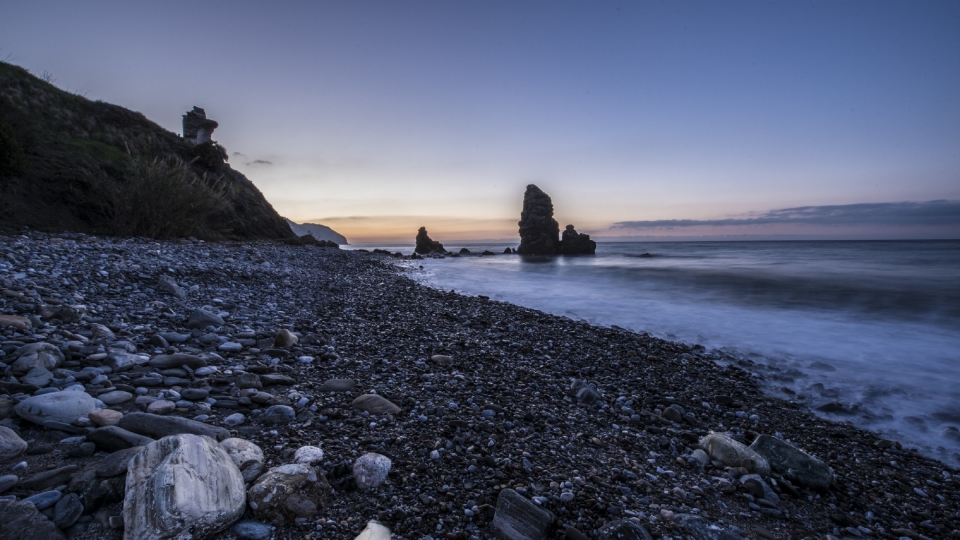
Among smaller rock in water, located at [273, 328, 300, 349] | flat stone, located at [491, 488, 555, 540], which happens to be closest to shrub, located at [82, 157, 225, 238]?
smaller rock in water, located at [273, 328, 300, 349]

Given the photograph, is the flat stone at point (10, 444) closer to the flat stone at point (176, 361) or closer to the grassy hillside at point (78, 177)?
the flat stone at point (176, 361)

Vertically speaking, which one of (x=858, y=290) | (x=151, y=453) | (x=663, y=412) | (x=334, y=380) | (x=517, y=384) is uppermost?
(x=151, y=453)

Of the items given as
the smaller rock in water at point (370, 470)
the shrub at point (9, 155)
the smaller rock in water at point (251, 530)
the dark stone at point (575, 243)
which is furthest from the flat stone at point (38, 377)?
the dark stone at point (575, 243)

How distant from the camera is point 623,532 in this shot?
2189 millimetres

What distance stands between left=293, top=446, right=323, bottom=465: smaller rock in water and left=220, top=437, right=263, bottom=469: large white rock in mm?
219

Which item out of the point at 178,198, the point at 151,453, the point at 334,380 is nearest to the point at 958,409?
the point at 334,380

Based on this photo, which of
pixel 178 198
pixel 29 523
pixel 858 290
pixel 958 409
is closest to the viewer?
pixel 29 523

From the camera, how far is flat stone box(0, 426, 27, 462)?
2.12 m

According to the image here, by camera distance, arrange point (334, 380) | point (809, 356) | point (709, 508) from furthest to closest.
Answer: point (809, 356)
point (334, 380)
point (709, 508)

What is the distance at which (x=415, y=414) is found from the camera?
11.5 feet

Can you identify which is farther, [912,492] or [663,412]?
[663,412]

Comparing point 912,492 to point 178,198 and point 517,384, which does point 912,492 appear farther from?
point 178,198

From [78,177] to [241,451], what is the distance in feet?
65.3

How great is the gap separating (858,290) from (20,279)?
24.0m
